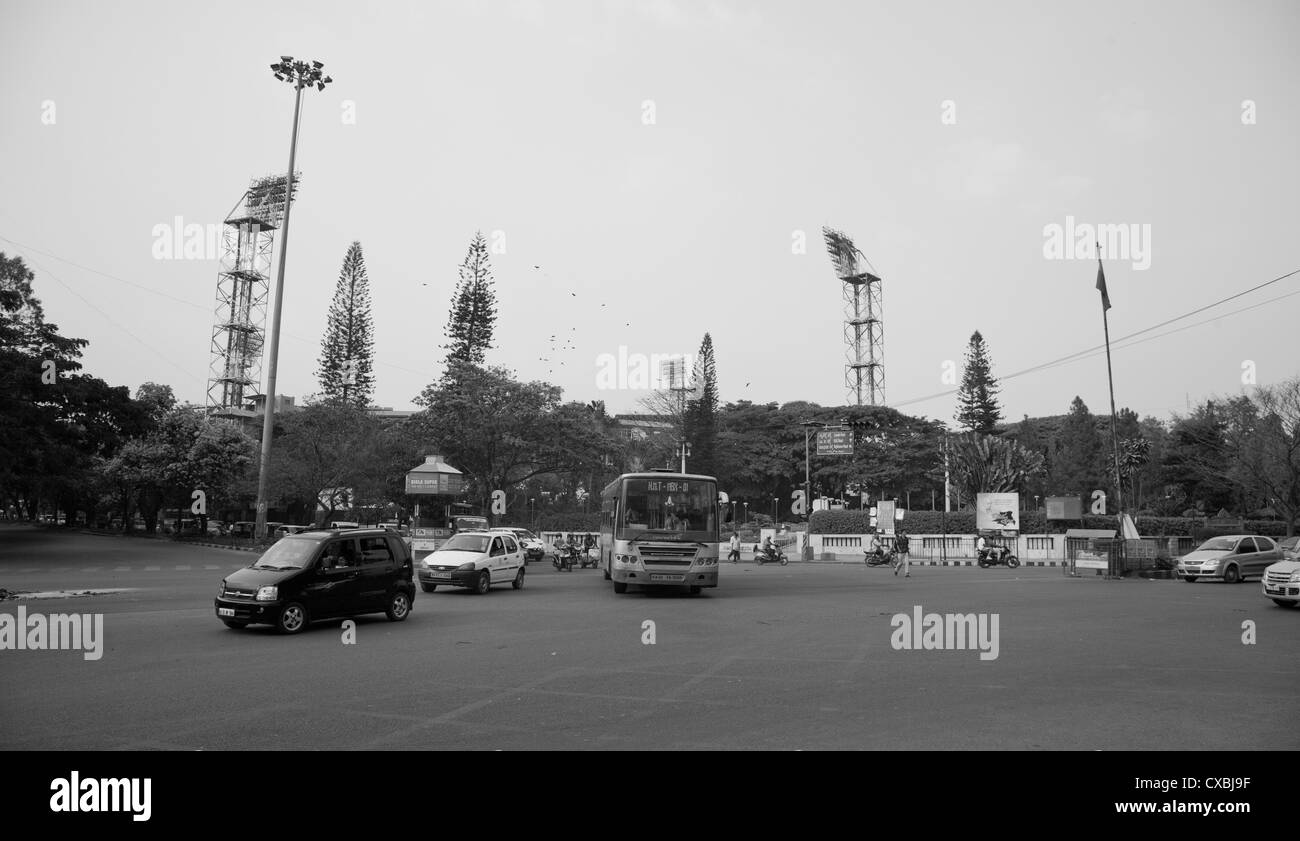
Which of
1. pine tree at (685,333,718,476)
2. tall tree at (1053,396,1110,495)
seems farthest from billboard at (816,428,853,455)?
tall tree at (1053,396,1110,495)

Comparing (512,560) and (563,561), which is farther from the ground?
(512,560)

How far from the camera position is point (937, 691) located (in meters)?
8.95

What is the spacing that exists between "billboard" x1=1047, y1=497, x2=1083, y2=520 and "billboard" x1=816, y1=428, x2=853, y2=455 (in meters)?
17.0

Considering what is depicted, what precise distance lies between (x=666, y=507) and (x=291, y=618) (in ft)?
29.2

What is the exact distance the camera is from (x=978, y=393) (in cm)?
8025

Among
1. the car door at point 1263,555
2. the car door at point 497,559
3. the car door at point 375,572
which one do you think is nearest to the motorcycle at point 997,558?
the car door at point 1263,555

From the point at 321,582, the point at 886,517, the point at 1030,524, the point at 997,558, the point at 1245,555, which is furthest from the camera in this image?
the point at 1030,524

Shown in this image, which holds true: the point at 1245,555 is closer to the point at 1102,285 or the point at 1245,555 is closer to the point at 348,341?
the point at 1102,285

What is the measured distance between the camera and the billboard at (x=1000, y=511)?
1601 inches

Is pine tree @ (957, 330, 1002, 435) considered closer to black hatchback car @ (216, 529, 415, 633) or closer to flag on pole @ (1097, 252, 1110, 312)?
flag on pole @ (1097, 252, 1110, 312)

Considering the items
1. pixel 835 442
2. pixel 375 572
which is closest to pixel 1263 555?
pixel 375 572

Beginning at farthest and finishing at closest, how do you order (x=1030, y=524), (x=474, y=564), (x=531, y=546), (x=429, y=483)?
(x=1030, y=524)
(x=531, y=546)
(x=429, y=483)
(x=474, y=564)

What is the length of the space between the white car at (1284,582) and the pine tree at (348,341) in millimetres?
59443
